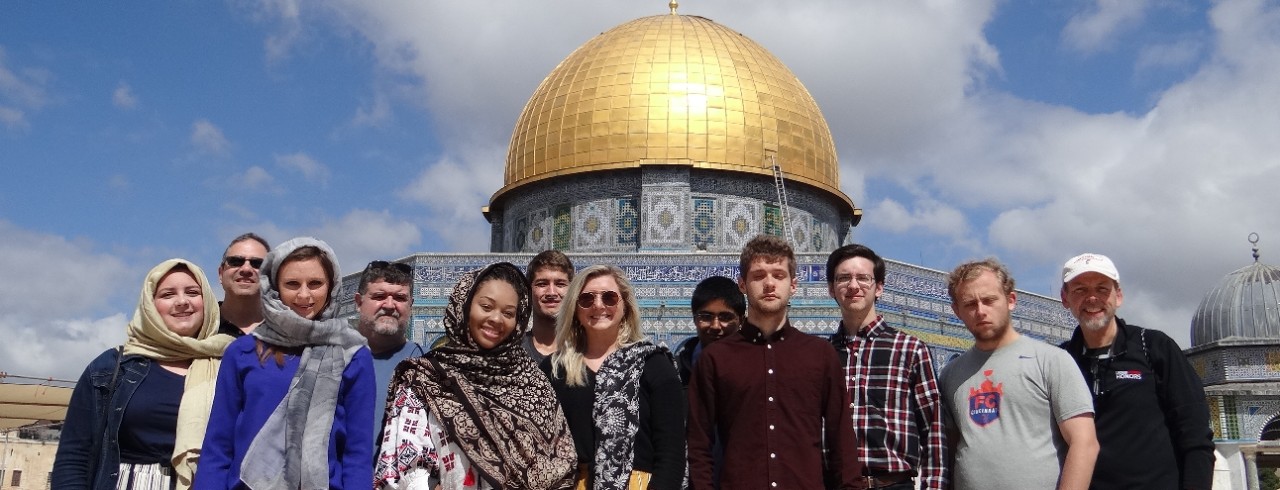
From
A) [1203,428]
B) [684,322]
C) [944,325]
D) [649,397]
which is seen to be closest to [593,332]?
[649,397]

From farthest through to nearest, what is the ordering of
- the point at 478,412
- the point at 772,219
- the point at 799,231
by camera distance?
the point at 799,231 → the point at 772,219 → the point at 478,412

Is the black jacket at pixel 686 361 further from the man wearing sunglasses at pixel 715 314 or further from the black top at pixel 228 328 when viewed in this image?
the black top at pixel 228 328

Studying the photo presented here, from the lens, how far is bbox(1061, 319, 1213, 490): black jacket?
3338mm

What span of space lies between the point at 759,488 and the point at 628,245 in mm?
13454

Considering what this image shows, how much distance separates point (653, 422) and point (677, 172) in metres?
13.7

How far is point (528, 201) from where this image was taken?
1800cm

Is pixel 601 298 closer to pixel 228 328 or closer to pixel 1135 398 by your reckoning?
pixel 228 328

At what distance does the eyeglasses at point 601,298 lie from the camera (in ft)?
11.1

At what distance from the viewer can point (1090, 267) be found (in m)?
3.50

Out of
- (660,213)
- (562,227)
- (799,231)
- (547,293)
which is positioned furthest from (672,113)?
(547,293)

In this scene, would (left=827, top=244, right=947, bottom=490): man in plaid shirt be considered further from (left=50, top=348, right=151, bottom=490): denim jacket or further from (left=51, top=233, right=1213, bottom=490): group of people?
(left=50, top=348, right=151, bottom=490): denim jacket

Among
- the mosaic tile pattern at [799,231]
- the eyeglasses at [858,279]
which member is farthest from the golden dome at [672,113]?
the eyeglasses at [858,279]

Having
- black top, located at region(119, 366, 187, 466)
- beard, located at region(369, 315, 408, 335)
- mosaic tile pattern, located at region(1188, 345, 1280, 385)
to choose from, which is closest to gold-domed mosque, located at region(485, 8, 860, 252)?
mosaic tile pattern, located at region(1188, 345, 1280, 385)

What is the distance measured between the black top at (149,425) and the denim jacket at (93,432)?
3cm
